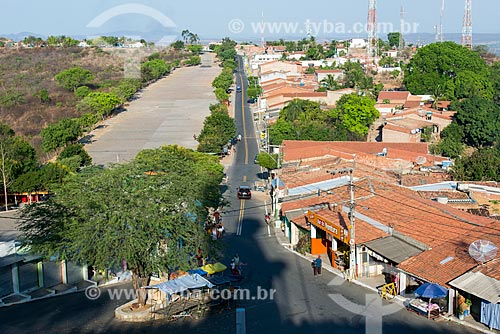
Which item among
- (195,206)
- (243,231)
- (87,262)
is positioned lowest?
(243,231)

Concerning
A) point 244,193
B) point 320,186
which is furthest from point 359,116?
point 320,186

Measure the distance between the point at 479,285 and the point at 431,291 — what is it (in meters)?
1.04

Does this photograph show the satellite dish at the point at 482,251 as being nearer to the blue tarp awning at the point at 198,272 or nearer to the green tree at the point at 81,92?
the blue tarp awning at the point at 198,272

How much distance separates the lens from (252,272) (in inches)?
690

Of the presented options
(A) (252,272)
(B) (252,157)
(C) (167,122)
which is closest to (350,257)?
(A) (252,272)

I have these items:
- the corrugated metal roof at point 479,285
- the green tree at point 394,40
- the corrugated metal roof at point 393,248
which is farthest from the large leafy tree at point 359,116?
the green tree at point 394,40

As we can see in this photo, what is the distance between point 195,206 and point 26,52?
352ft

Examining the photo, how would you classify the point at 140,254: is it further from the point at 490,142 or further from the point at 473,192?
the point at 490,142

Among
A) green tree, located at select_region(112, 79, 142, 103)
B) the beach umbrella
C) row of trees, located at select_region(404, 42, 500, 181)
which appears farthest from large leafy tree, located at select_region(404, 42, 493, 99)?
the beach umbrella

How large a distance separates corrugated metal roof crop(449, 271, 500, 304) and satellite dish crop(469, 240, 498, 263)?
1.66 feet

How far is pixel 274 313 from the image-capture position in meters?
14.2

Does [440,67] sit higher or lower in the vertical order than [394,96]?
higher

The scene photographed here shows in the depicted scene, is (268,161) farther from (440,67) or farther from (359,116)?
(440,67)

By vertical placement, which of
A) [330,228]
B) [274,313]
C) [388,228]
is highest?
[388,228]
